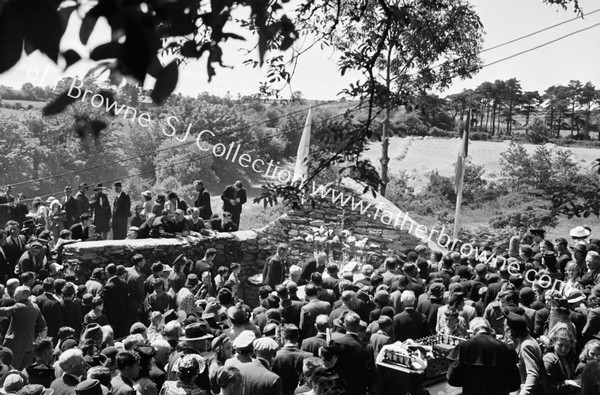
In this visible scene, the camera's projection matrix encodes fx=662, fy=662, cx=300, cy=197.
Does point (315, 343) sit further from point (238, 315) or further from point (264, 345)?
point (238, 315)

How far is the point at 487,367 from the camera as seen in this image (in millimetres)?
5465

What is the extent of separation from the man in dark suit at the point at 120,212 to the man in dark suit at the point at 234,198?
2.02 m

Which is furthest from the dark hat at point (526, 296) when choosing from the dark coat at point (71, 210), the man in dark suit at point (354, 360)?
the dark coat at point (71, 210)

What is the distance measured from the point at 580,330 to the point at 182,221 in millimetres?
7887

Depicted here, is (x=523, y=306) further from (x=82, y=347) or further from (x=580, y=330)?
(x=82, y=347)

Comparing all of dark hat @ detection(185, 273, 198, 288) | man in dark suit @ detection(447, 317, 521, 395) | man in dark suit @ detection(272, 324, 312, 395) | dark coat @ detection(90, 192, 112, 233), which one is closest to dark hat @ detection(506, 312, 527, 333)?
man in dark suit @ detection(447, 317, 521, 395)

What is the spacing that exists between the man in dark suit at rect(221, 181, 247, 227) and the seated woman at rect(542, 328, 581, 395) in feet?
30.2

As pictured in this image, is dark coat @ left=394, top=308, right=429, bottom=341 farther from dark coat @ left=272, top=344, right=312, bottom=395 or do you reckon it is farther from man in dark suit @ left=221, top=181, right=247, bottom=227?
man in dark suit @ left=221, top=181, right=247, bottom=227

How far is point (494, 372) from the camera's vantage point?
5.45 m

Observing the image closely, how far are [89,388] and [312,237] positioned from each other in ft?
31.4

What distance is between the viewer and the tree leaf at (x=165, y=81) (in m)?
2.10

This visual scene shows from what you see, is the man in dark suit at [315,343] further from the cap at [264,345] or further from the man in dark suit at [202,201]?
the man in dark suit at [202,201]

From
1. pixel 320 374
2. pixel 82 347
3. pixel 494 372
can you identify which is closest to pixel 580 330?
pixel 494 372

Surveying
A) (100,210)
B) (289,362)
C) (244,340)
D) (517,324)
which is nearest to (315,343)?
(289,362)
